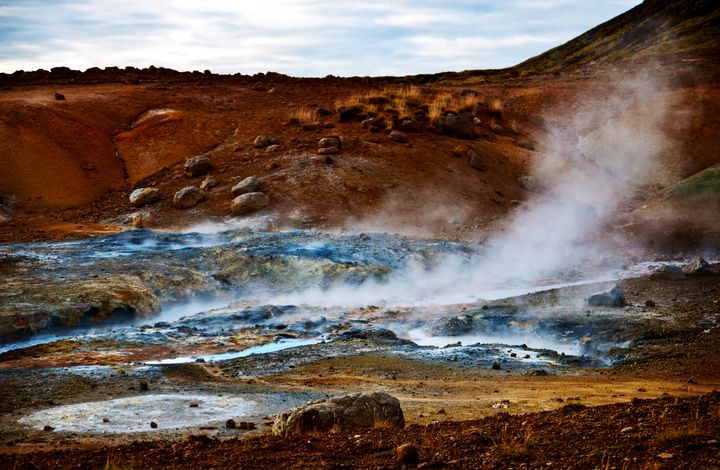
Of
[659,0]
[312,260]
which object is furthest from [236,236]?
[659,0]

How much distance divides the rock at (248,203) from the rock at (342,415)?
1691 centimetres

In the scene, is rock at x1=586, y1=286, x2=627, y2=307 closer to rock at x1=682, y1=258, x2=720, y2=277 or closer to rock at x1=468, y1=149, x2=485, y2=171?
rock at x1=682, y1=258, x2=720, y2=277

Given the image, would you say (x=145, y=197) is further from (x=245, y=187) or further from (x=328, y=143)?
(x=328, y=143)

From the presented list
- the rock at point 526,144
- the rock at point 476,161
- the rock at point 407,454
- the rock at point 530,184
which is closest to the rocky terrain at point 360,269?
the rock at point 407,454

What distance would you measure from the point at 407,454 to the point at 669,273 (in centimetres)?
1343

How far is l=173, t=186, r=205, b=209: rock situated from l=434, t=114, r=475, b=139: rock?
9.19 m

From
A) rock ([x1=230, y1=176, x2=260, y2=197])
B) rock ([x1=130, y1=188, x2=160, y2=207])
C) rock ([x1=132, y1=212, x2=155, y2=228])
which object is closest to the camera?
rock ([x1=132, y1=212, x2=155, y2=228])

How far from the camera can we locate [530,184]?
93.6 feet

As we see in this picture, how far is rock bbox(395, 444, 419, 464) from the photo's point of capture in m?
6.27

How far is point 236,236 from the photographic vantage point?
72.9 feet

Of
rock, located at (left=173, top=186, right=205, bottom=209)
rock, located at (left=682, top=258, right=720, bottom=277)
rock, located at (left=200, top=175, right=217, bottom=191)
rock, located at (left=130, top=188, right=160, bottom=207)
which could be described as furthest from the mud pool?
rock, located at (left=200, top=175, right=217, bottom=191)

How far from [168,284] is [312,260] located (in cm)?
341

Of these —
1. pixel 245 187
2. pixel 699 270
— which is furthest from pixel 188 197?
pixel 699 270

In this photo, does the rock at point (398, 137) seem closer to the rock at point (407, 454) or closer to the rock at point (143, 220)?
the rock at point (143, 220)
